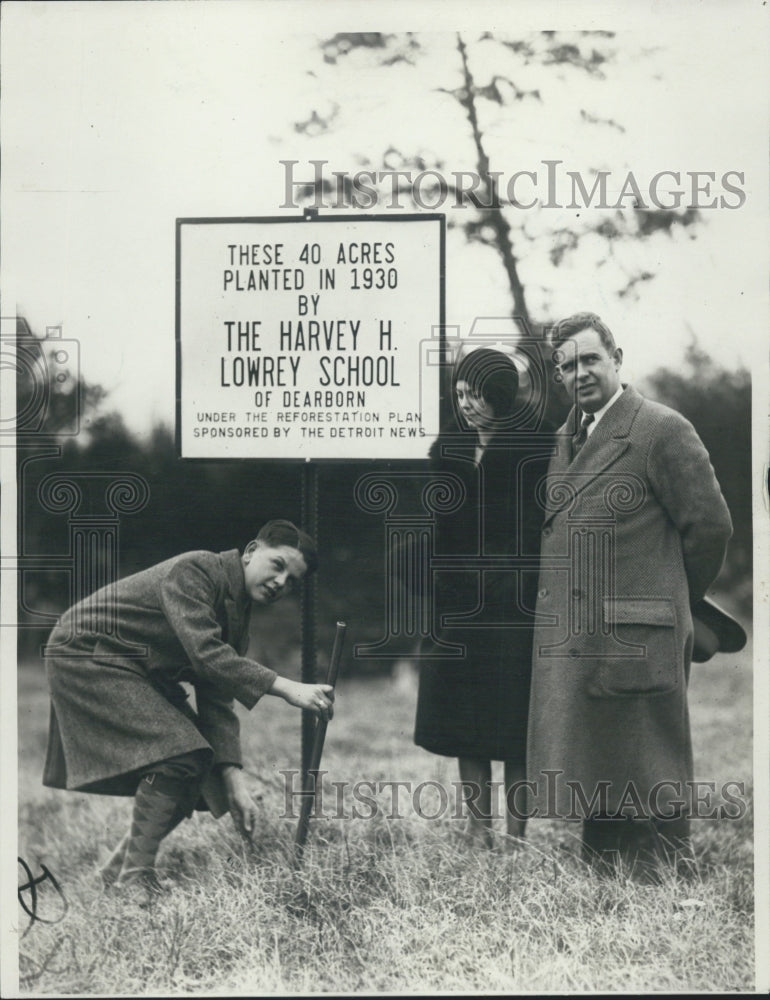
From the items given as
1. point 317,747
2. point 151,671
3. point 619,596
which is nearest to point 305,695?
point 317,747

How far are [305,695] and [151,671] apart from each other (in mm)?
595

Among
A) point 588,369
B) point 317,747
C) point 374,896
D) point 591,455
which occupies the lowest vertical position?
point 374,896

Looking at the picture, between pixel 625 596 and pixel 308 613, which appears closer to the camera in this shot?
pixel 625 596

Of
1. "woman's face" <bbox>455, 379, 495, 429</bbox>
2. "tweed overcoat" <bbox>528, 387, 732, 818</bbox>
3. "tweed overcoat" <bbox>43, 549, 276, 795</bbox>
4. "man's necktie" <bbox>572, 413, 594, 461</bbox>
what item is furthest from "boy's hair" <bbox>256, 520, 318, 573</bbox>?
"man's necktie" <bbox>572, 413, 594, 461</bbox>

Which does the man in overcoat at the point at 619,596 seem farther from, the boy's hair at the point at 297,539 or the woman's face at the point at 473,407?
the boy's hair at the point at 297,539

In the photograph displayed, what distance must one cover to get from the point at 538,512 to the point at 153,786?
181 centimetres

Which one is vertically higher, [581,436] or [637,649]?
[581,436]

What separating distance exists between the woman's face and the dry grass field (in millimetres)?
1048

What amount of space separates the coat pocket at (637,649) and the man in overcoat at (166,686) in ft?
3.56

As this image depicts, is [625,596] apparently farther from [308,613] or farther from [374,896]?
[374,896]

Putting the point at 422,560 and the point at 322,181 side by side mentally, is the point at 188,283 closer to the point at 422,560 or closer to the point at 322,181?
the point at 322,181

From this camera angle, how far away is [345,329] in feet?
13.3

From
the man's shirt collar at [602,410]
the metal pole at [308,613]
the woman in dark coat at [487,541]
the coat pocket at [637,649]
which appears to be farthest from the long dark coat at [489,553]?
the metal pole at [308,613]

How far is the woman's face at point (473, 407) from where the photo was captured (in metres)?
4.07
